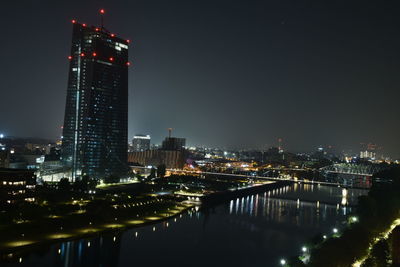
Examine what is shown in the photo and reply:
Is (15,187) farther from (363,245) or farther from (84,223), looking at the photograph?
(363,245)

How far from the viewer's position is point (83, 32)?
83.7ft

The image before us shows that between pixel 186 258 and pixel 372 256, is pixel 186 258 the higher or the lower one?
the lower one

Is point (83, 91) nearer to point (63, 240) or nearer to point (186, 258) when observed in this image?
point (63, 240)

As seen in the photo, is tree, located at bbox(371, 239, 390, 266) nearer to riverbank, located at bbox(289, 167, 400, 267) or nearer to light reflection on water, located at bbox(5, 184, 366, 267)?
riverbank, located at bbox(289, 167, 400, 267)

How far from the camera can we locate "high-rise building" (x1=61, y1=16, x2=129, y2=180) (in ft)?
82.8

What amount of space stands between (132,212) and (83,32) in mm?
13613

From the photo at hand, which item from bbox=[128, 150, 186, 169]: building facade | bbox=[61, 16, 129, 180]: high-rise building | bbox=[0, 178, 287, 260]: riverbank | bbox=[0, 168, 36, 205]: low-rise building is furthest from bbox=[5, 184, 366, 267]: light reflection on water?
bbox=[128, 150, 186, 169]: building facade

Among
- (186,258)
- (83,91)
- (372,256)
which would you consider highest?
(83,91)

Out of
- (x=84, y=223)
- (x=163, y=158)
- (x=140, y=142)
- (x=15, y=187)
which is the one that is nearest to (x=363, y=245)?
(x=84, y=223)

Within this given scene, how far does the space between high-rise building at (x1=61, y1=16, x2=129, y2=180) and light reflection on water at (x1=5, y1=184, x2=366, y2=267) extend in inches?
355

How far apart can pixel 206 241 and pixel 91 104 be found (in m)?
14.4

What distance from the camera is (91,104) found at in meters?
25.3

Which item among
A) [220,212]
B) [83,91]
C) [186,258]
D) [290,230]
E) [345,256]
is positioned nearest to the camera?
[345,256]

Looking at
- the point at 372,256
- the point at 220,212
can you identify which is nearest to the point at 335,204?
the point at 220,212
